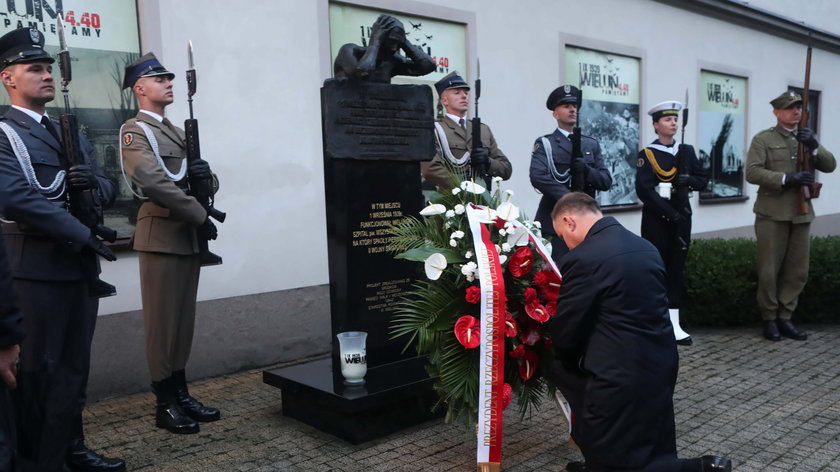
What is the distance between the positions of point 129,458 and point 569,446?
258 cm

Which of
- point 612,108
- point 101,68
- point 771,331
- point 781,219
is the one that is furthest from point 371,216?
point 612,108

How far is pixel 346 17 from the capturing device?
21.8 ft

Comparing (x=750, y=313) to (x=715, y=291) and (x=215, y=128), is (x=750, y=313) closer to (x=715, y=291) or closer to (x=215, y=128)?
(x=715, y=291)

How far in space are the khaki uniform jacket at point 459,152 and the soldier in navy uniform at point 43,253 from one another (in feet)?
9.12

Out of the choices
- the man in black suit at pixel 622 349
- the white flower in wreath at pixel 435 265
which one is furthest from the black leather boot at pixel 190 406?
the man in black suit at pixel 622 349

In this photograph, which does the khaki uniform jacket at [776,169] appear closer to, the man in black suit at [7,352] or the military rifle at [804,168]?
the military rifle at [804,168]

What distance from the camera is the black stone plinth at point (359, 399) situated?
404 centimetres

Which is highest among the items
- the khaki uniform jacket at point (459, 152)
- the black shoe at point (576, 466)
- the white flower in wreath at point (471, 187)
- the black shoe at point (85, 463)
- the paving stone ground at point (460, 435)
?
the khaki uniform jacket at point (459, 152)

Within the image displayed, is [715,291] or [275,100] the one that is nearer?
[275,100]

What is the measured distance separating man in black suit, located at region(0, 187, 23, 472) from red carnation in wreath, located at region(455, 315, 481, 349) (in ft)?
6.28

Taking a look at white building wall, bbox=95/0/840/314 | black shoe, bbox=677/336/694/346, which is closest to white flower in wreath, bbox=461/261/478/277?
white building wall, bbox=95/0/840/314

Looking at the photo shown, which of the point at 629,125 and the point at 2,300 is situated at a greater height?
the point at 629,125

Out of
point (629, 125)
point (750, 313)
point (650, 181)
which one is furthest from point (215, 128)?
point (629, 125)

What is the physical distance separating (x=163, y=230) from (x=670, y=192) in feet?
15.1
